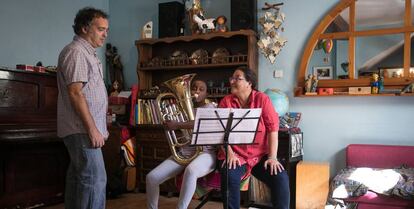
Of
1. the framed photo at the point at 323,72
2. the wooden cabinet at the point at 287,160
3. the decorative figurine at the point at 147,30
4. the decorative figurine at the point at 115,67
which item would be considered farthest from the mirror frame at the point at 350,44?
the decorative figurine at the point at 115,67

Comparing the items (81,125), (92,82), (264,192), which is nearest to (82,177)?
(81,125)

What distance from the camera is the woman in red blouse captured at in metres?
2.42

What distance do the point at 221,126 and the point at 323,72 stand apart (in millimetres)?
1773

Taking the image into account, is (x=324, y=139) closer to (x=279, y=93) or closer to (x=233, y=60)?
(x=279, y=93)

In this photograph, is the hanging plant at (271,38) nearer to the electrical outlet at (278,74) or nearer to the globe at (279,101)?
the electrical outlet at (278,74)

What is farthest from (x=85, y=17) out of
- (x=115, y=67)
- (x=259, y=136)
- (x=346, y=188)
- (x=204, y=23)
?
(x=115, y=67)

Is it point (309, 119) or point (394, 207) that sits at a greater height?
point (309, 119)

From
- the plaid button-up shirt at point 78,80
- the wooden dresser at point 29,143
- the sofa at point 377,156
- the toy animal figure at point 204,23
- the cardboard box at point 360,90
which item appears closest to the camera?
the plaid button-up shirt at point 78,80

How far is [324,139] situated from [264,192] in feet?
2.54

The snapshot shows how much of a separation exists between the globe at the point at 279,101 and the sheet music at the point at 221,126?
1.23 metres

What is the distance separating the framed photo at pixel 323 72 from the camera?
11.7 ft

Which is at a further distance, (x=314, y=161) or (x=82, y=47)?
(x=314, y=161)

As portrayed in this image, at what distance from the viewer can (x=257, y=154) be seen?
8.36ft

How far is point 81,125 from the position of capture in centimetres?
193
